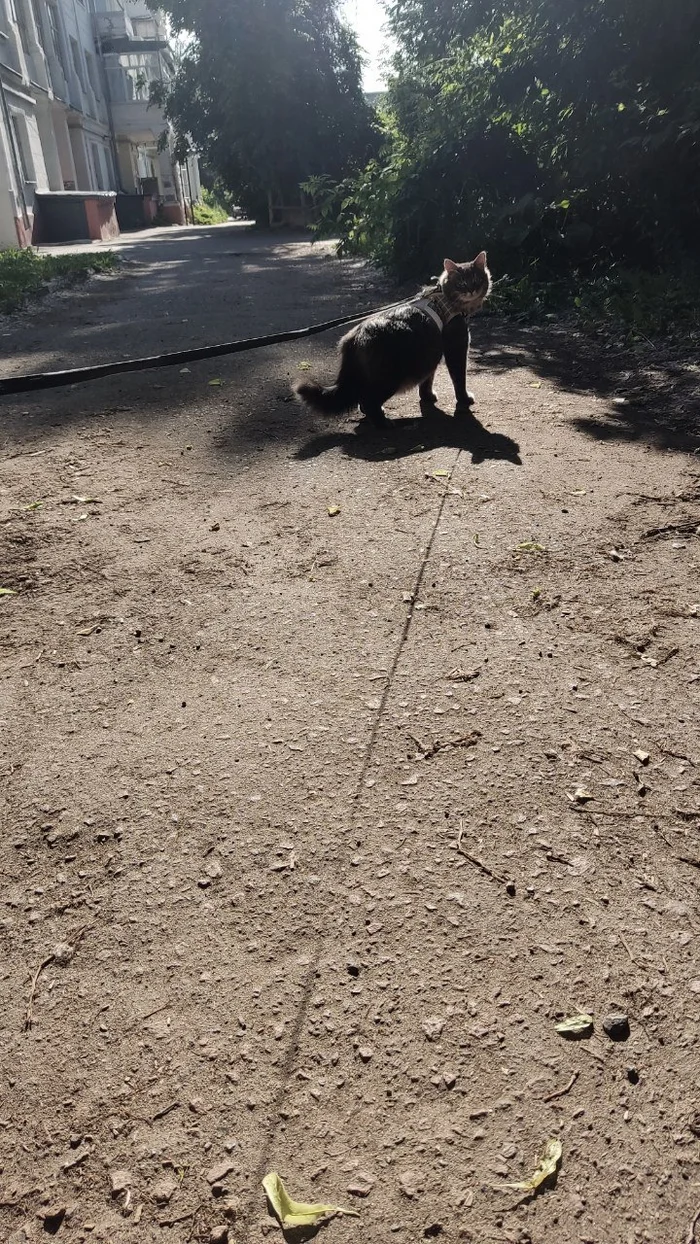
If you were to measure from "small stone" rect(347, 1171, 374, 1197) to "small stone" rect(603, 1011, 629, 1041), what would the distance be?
55cm

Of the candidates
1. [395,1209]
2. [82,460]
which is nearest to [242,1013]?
[395,1209]

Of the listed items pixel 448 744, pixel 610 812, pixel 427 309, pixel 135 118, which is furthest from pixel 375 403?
pixel 135 118

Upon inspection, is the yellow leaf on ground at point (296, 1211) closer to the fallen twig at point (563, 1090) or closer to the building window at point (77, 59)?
the fallen twig at point (563, 1090)

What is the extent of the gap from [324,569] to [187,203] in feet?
177

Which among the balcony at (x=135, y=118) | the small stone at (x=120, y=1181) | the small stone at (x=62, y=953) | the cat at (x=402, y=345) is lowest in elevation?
the small stone at (x=120, y=1181)

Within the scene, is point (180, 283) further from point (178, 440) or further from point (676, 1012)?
point (676, 1012)

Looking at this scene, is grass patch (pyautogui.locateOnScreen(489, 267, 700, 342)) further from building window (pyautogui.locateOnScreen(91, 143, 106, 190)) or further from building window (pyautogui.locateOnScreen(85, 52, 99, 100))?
building window (pyautogui.locateOnScreen(85, 52, 99, 100))

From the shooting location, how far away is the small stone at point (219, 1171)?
1440mm

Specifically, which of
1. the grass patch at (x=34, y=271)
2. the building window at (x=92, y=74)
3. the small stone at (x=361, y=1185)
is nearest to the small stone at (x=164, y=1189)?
the small stone at (x=361, y=1185)

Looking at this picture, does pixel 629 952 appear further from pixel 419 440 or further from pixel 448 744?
pixel 419 440

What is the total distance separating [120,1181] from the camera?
1.45 meters

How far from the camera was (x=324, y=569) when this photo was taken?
141 inches

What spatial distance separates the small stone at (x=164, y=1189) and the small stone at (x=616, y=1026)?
0.86 m

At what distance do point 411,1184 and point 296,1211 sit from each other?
0.65 ft
